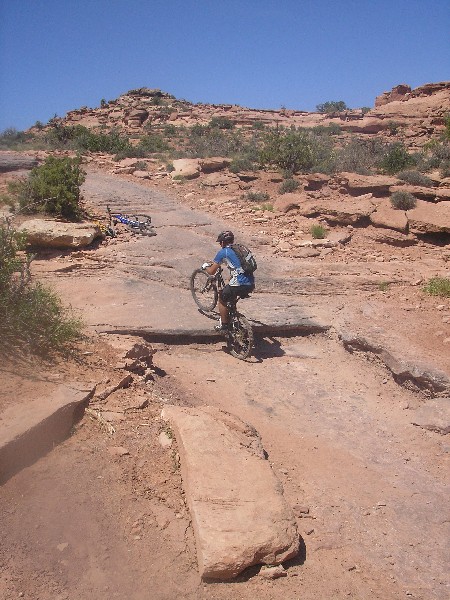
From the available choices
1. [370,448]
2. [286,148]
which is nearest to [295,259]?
[370,448]

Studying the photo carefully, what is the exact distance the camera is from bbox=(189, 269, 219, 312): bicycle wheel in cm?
704

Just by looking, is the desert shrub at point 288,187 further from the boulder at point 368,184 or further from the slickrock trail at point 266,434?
the slickrock trail at point 266,434

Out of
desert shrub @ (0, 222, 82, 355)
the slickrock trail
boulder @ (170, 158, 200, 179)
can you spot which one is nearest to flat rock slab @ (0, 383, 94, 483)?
the slickrock trail

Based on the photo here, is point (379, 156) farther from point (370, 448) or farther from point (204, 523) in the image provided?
point (204, 523)

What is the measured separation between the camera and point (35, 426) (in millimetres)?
3225

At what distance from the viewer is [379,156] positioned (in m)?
17.0

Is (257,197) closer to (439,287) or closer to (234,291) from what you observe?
(439,287)

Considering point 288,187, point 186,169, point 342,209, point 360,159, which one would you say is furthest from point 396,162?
point 186,169

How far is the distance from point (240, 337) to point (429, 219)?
609cm

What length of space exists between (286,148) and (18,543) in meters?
15.6

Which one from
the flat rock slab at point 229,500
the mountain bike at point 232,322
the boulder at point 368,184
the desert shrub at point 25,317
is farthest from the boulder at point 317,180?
the flat rock slab at point 229,500

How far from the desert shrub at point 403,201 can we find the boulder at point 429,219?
251mm

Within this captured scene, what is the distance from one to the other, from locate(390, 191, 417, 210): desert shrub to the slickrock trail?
2.42 m

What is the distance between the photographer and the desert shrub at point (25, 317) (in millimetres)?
4164
